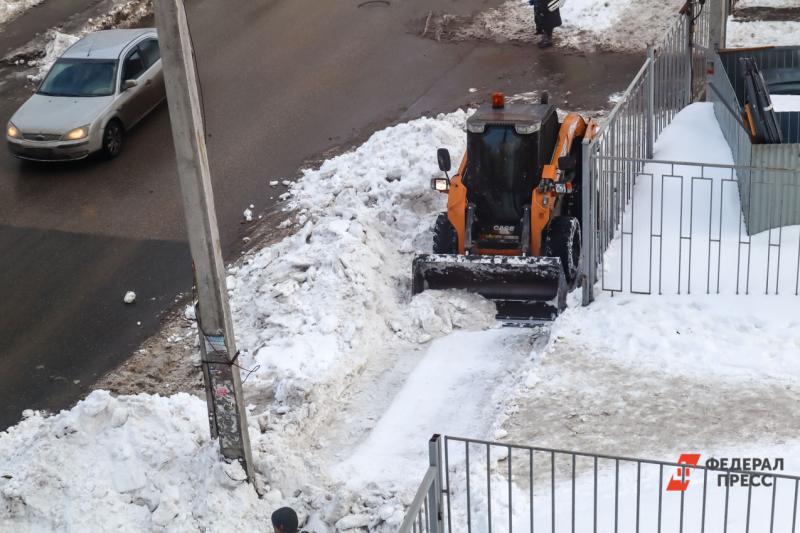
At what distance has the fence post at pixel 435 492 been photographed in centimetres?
645

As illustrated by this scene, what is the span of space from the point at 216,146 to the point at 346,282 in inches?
236

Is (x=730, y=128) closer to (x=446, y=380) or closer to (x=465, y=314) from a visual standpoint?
(x=465, y=314)

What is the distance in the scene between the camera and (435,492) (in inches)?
263

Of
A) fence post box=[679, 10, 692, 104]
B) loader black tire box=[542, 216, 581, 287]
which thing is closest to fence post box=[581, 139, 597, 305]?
loader black tire box=[542, 216, 581, 287]

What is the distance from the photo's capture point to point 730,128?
13.4 metres

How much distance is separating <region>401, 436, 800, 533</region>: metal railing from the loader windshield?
3.91 meters

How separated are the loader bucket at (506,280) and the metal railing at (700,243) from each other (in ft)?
1.82

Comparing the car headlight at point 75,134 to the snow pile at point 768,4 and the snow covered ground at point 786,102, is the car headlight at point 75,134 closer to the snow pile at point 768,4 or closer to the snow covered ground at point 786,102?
the snow covered ground at point 786,102

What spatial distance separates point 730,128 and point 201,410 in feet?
23.6

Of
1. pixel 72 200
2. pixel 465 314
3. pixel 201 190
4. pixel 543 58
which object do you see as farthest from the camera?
pixel 543 58

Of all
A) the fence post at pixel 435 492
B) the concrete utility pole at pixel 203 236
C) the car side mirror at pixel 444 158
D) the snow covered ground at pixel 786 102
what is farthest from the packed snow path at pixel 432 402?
the snow covered ground at pixel 786 102

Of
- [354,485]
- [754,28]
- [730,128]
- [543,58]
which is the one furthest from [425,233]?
[754,28]

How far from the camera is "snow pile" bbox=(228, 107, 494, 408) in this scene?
11.2m

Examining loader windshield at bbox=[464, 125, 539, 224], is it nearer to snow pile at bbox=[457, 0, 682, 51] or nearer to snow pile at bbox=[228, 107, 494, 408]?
snow pile at bbox=[228, 107, 494, 408]
